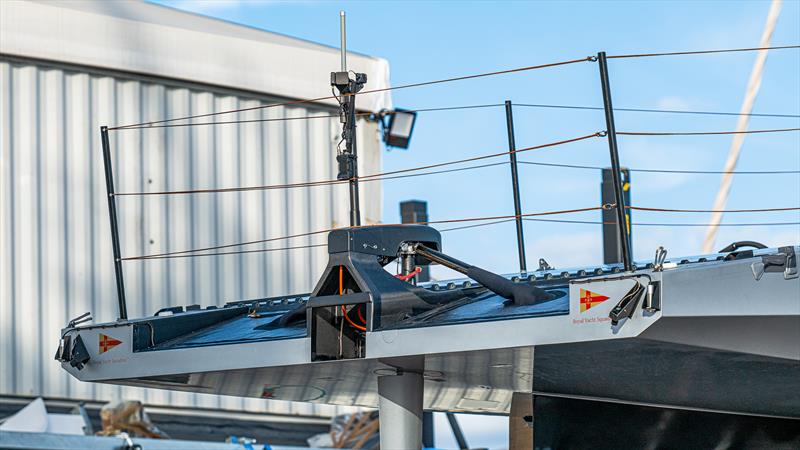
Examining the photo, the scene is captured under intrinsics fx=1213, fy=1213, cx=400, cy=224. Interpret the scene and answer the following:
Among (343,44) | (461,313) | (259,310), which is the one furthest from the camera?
(259,310)

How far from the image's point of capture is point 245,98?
1466cm

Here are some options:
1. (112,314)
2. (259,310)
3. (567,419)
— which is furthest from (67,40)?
(567,419)

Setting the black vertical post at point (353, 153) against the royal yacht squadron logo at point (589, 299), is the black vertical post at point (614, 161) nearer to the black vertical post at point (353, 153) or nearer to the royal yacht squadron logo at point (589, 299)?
the royal yacht squadron logo at point (589, 299)

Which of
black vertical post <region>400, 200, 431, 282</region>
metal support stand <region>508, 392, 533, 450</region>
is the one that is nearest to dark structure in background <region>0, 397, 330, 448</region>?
black vertical post <region>400, 200, 431, 282</region>

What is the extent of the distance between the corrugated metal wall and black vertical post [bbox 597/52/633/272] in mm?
9426

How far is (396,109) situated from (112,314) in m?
4.08

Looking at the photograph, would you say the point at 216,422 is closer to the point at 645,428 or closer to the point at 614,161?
the point at 645,428

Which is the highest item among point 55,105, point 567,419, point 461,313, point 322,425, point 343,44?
point 55,105

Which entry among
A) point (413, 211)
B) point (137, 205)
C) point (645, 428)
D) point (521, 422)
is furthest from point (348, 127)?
point (137, 205)

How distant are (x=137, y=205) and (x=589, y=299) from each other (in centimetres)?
1034

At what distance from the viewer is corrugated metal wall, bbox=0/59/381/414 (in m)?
12.8

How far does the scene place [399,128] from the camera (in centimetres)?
1459

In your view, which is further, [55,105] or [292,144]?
[292,144]

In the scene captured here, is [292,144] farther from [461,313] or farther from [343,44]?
[461,313]
